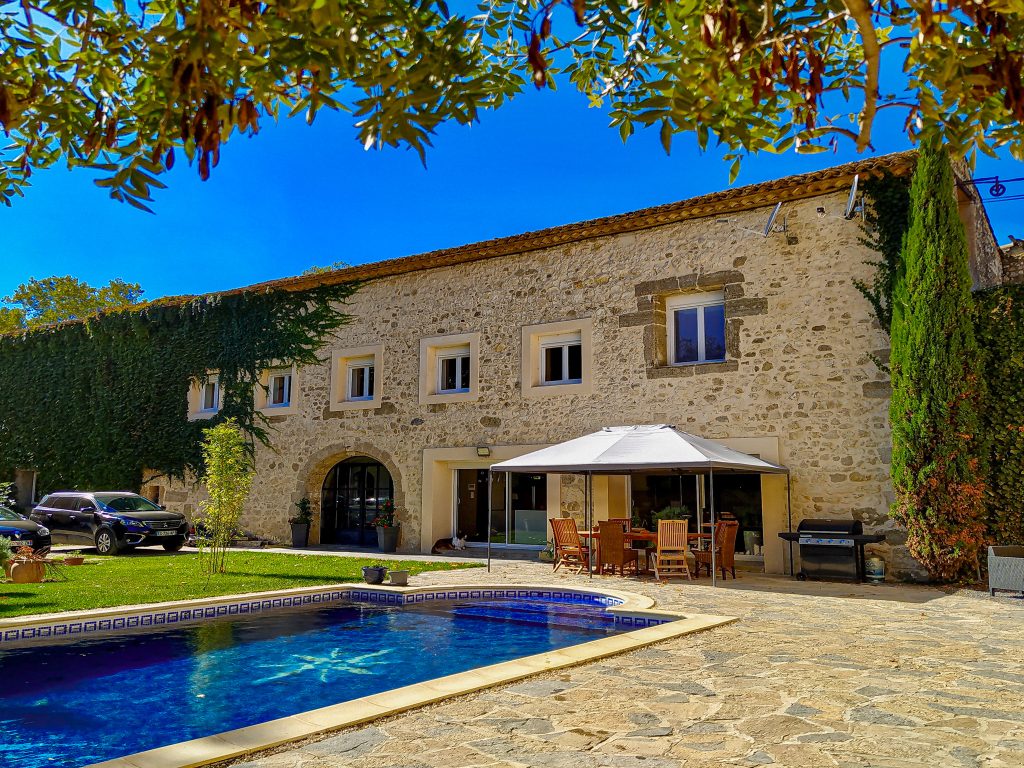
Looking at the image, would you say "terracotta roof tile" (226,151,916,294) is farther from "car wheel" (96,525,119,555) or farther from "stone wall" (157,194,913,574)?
"car wheel" (96,525,119,555)

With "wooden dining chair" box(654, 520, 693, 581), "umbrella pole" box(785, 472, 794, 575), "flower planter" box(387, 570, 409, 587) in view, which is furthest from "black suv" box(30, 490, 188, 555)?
"umbrella pole" box(785, 472, 794, 575)

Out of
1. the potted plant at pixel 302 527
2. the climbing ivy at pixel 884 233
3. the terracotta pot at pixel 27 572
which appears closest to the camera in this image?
the terracotta pot at pixel 27 572

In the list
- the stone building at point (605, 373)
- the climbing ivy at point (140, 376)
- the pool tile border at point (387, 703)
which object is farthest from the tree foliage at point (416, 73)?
the climbing ivy at point (140, 376)

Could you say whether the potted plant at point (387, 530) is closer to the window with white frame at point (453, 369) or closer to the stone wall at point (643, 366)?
the stone wall at point (643, 366)

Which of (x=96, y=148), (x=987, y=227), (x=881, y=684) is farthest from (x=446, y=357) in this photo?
(x=96, y=148)

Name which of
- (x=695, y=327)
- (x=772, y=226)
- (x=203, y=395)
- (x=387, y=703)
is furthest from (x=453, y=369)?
(x=387, y=703)

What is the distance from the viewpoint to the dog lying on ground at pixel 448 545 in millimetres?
15141

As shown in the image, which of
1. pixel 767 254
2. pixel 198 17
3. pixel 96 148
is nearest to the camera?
pixel 198 17

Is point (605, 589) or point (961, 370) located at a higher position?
point (961, 370)

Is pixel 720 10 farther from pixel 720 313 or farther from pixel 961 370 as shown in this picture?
pixel 720 313

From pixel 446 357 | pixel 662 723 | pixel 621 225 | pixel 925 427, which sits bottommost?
pixel 662 723

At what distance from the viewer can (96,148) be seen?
2930 mm

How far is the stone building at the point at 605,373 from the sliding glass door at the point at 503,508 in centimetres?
4

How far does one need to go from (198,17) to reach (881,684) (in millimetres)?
5074
